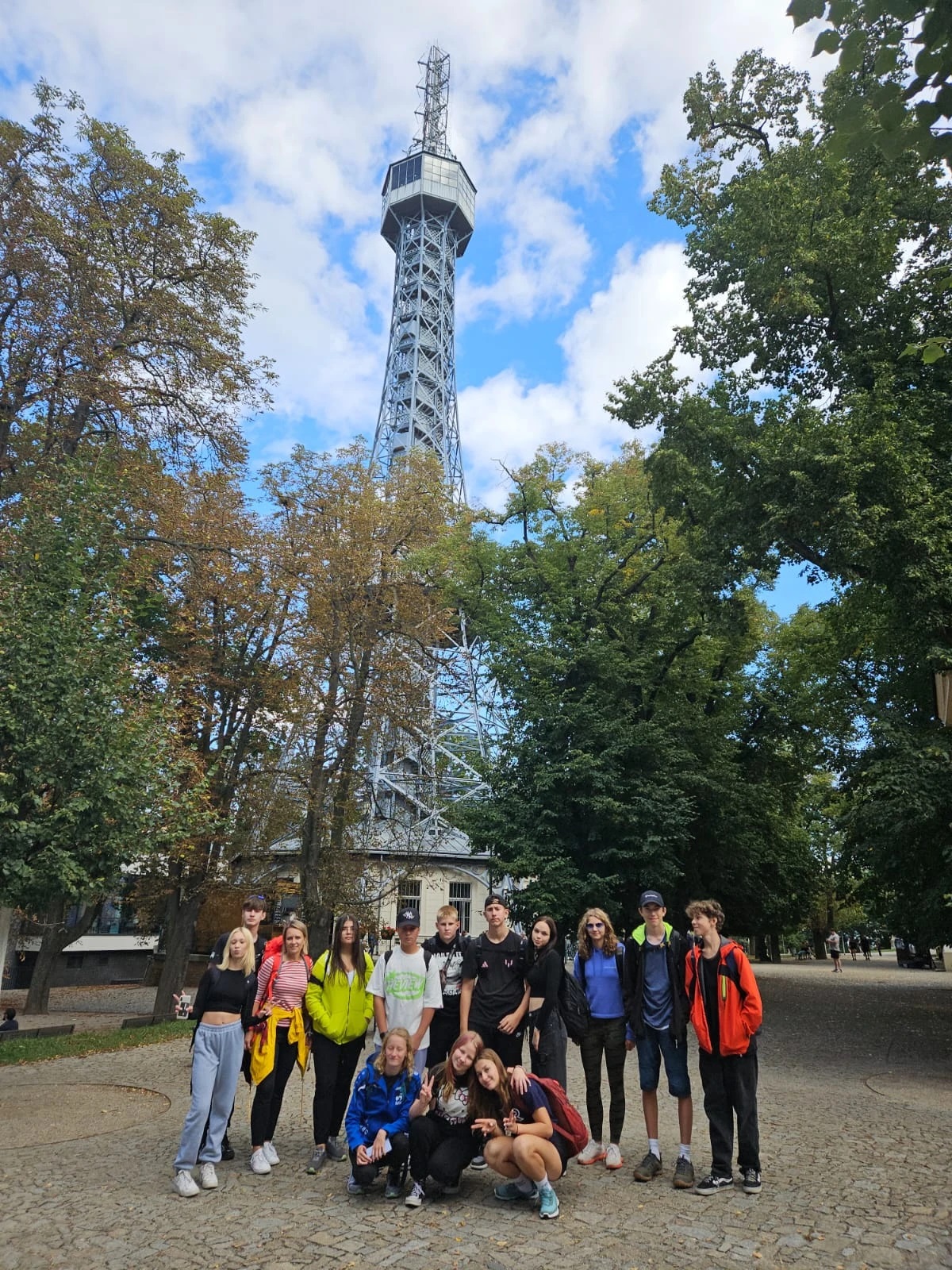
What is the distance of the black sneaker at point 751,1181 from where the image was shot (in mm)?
5684

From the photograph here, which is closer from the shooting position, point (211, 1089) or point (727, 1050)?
point (727, 1050)

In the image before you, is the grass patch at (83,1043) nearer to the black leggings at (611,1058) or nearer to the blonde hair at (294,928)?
the blonde hair at (294,928)

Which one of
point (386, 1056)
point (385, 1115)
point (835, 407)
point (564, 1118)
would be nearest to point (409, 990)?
point (386, 1056)

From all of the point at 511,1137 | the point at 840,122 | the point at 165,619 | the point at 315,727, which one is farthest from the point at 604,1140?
the point at 165,619

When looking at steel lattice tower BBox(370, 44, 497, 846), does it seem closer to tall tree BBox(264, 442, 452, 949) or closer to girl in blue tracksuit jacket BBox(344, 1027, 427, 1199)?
tall tree BBox(264, 442, 452, 949)

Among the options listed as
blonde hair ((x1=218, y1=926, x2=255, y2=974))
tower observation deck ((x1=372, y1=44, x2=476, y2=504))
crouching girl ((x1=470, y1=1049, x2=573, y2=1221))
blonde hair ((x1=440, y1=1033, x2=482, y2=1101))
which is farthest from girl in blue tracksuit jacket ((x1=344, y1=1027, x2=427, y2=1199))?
tower observation deck ((x1=372, y1=44, x2=476, y2=504))

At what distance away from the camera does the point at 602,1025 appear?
21.4 ft

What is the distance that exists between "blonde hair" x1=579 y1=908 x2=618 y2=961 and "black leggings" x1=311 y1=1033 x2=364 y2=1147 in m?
1.74

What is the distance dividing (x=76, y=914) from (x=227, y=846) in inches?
747

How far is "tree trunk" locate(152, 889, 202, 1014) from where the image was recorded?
17.3 metres

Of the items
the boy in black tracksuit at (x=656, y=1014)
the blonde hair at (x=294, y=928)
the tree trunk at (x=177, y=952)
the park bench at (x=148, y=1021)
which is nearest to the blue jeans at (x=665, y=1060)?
the boy in black tracksuit at (x=656, y=1014)

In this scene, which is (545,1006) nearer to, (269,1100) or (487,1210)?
(487,1210)

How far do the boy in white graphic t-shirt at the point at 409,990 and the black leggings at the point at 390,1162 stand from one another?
29.2 inches

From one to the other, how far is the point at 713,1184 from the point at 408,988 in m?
2.31
